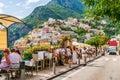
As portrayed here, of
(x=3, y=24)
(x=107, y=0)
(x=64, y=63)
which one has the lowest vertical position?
(x=64, y=63)

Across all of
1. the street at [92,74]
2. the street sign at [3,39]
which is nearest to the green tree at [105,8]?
the street at [92,74]

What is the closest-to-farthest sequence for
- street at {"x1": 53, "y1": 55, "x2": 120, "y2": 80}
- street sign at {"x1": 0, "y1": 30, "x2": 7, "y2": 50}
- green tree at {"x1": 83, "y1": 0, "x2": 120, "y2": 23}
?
street sign at {"x1": 0, "y1": 30, "x2": 7, "y2": 50} → green tree at {"x1": 83, "y1": 0, "x2": 120, "y2": 23} → street at {"x1": 53, "y1": 55, "x2": 120, "y2": 80}

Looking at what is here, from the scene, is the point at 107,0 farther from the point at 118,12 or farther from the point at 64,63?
the point at 64,63

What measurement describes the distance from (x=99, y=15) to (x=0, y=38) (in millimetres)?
6910

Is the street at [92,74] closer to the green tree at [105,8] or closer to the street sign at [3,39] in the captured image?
the green tree at [105,8]

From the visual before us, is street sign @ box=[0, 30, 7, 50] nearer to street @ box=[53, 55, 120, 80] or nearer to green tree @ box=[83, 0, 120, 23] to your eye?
street @ box=[53, 55, 120, 80]

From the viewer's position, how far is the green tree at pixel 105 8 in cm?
2106

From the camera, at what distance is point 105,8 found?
70.5ft

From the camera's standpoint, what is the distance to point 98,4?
21812mm

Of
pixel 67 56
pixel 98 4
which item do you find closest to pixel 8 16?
pixel 98 4

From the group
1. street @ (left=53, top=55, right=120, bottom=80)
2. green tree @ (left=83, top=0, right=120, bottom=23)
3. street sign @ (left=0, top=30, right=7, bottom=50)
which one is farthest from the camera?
street @ (left=53, top=55, right=120, bottom=80)

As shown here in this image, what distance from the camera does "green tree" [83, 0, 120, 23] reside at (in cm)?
2106

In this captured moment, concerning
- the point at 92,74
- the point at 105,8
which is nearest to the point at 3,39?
the point at 105,8

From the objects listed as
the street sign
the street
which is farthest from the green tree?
the street sign
